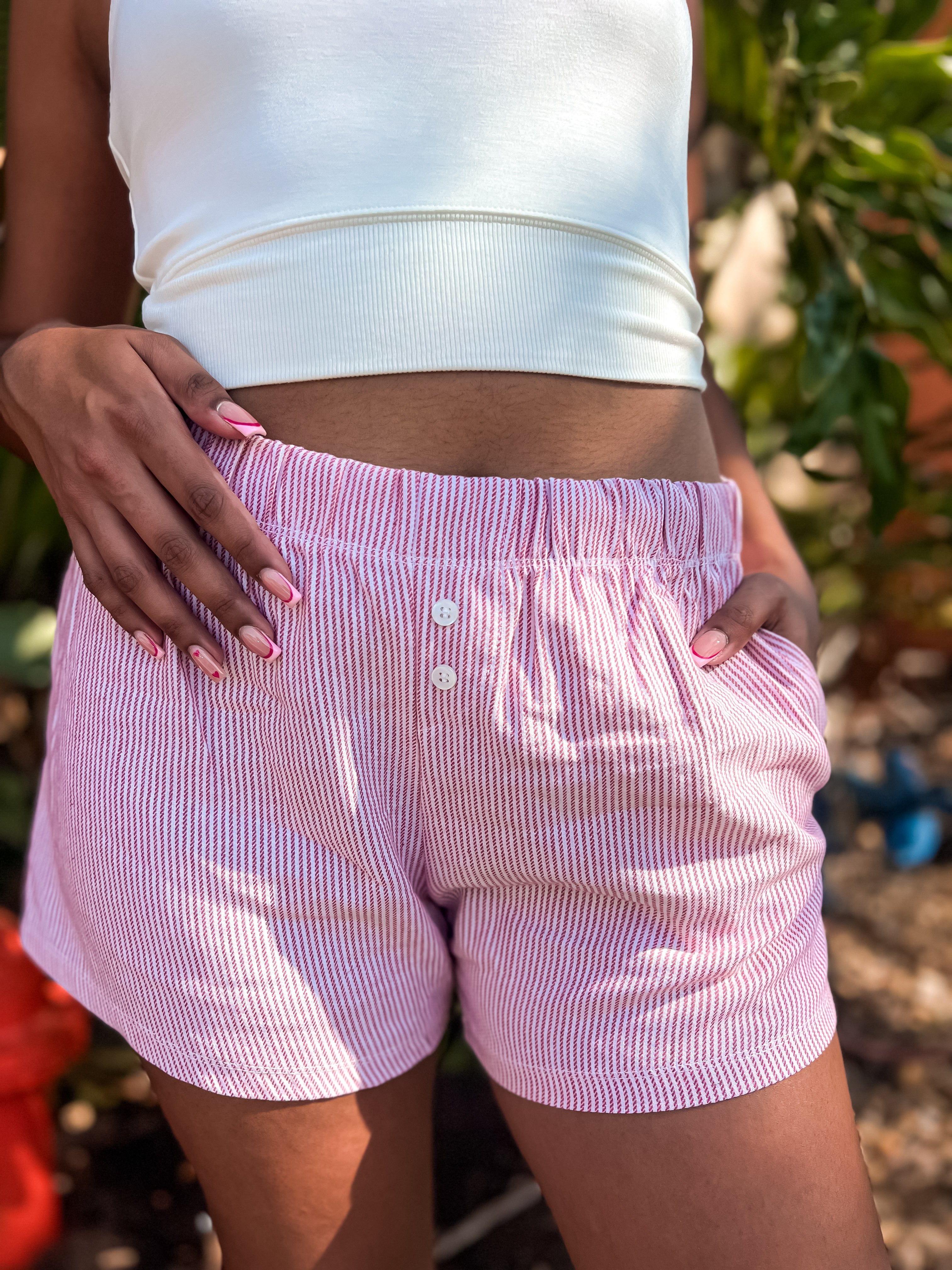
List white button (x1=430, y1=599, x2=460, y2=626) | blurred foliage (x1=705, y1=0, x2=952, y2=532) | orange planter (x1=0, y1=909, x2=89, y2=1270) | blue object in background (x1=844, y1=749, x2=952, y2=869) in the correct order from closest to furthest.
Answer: white button (x1=430, y1=599, x2=460, y2=626), orange planter (x1=0, y1=909, x2=89, y2=1270), blurred foliage (x1=705, y1=0, x2=952, y2=532), blue object in background (x1=844, y1=749, x2=952, y2=869)

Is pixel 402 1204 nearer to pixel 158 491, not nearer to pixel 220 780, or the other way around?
pixel 220 780

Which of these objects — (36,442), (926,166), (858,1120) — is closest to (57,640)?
(36,442)

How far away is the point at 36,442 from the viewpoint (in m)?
0.74

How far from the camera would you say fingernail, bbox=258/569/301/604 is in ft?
2.08

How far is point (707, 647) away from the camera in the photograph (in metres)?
0.69

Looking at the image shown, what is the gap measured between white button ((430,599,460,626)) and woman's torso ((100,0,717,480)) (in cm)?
10

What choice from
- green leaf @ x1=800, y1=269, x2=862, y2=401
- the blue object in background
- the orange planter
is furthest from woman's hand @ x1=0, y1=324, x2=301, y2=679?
the blue object in background

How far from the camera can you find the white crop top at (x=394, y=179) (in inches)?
26.0

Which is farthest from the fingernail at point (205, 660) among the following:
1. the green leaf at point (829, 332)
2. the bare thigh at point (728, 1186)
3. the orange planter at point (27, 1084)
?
the green leaf at point (829, 332)

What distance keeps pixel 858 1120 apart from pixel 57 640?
1580 mm

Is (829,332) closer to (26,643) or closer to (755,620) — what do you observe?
(755,620)

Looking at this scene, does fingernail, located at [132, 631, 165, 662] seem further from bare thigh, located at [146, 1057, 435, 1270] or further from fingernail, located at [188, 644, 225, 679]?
bare thigh, located at [146, 1057, 435, 1270]

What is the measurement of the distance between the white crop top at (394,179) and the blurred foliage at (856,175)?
0.64 m

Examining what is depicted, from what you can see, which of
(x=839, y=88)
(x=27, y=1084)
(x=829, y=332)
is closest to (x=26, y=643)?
(x=27, y=1084)
